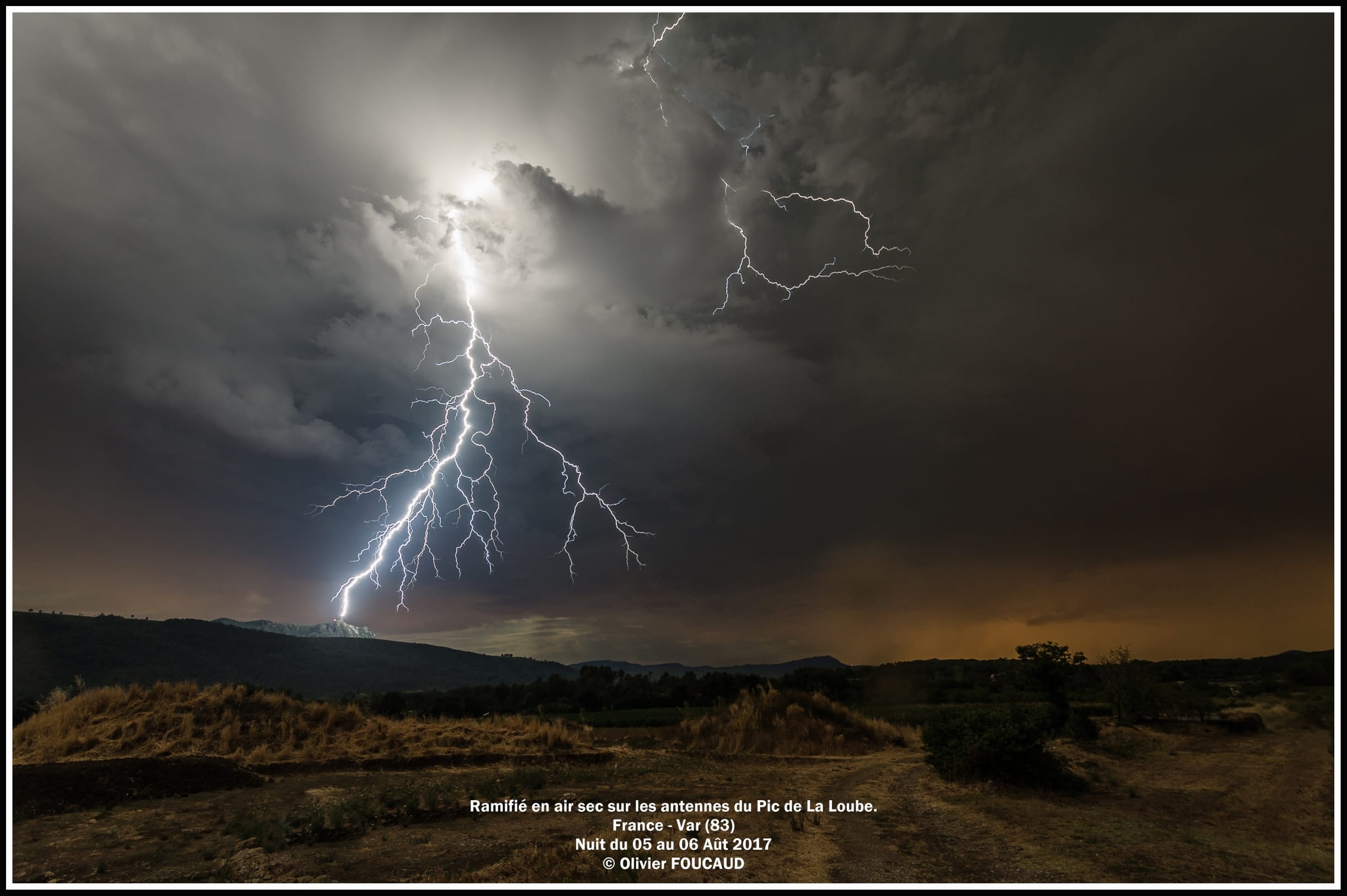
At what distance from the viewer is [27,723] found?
54.3 ft

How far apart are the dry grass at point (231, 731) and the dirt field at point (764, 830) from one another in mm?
2364

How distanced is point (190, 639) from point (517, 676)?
62.4 metres

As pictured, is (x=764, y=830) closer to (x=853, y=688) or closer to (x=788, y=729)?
(x=788, y=729)

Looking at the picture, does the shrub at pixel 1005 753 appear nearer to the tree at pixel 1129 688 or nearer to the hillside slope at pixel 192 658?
the tree at pixel 1129 688

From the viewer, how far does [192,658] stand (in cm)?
6350

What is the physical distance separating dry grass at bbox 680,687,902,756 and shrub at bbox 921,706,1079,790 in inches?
370

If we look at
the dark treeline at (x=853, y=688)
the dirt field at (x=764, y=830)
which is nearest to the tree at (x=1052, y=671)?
the dark treeline at (x=853, y=688)

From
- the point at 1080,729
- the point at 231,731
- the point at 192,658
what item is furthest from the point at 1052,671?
the point at 192,658

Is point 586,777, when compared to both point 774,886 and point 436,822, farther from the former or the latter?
point 774,886

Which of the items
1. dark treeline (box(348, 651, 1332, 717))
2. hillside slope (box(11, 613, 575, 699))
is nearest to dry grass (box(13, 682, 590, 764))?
dark treeline (box(348, 651, 1332, 717))

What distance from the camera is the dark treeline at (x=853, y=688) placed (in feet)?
108

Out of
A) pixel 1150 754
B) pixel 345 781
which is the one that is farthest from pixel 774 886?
pixel 1150 754

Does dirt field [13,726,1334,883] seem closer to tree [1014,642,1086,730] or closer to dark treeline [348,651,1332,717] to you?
tree [1014,642,1086,730]

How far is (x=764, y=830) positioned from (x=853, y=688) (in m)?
37.5
